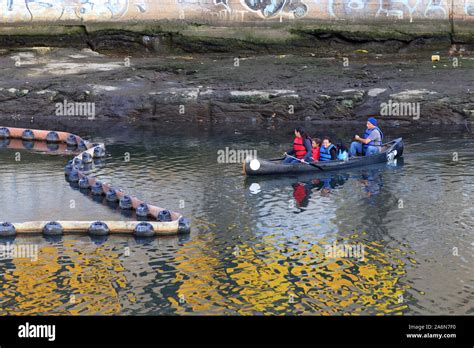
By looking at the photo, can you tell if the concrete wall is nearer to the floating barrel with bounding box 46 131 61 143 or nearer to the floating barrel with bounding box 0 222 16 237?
the floating barrel with bounding box 46 131 61 143

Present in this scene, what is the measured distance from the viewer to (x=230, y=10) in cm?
5019

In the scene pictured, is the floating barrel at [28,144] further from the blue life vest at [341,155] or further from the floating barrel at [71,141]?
the blue life vest at [341,155]

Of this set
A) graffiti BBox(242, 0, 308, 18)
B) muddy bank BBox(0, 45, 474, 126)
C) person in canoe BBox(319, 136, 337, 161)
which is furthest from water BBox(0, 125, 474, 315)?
graffiti BBox(242, 0, 308, 18)

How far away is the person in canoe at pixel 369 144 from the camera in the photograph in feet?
116

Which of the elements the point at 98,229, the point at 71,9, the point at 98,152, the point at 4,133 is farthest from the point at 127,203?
the point at 71,9

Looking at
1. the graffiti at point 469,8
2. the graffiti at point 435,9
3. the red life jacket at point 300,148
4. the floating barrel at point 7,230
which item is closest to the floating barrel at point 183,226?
the floating barrel at point 7,230

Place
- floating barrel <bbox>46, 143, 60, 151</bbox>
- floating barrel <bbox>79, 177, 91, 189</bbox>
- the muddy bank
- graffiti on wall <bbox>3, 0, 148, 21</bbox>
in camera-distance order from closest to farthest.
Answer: floating barrel <bbox>79, 177, 91, 189</bbox>
floating barrel <bbox>46, 143, 60, 151</bbox>
the muddy bank
graffiti on wall <bbox>3, 0, 148, 21</bbox>

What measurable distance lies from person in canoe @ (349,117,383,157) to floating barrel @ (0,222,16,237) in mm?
13649

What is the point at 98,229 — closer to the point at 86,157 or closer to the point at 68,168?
the point at 68,168

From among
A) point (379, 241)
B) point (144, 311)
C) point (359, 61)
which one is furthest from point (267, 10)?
point (144, 311)

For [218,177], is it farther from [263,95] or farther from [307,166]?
[263,95]

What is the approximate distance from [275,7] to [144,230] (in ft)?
86.5

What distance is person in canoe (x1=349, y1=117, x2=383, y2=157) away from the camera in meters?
35.4

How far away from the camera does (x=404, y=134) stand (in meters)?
41.3
